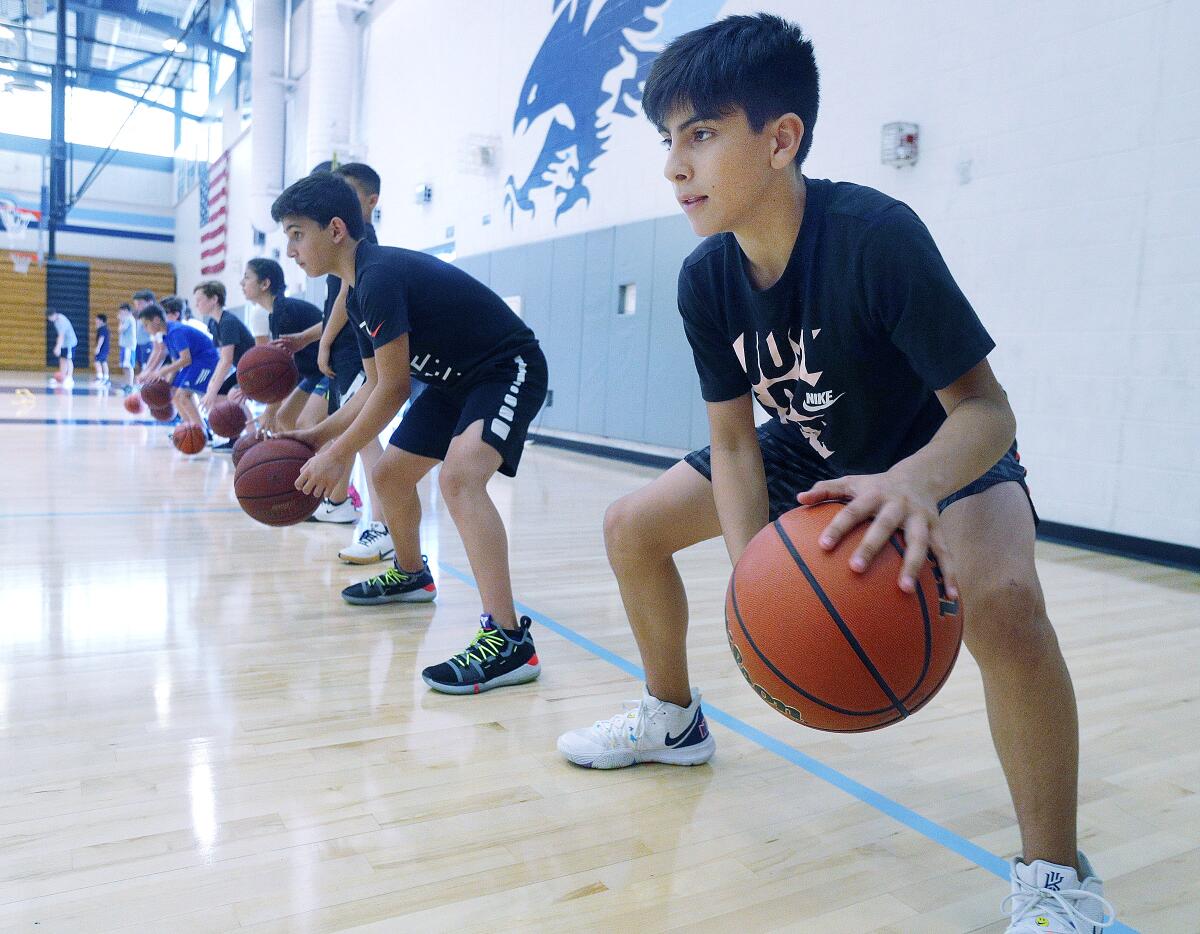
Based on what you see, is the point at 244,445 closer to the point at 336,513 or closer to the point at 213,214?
the point at 336,513

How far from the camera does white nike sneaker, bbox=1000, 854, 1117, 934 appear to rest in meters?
1.18

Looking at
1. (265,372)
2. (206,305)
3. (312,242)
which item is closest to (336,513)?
(265,372)

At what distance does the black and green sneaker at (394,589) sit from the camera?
2967 millimetres

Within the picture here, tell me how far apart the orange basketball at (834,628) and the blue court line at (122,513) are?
4.00 meters

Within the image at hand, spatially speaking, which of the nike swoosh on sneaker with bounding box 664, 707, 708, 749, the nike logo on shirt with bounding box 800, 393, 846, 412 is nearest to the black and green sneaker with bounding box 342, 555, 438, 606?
the nike swoosh on sneaker with bounding box 664, 707, 708, 749

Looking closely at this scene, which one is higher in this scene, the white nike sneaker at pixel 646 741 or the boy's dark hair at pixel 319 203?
the boy's dark hair at pixel 319 203

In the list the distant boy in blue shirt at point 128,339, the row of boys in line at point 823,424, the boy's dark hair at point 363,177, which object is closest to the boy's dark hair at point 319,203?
the boy's dark hair at point 363,177

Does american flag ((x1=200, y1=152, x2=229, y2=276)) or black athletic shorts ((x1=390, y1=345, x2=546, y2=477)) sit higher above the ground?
american flag ((x1=200, y1=152, x2=229, y2=276))

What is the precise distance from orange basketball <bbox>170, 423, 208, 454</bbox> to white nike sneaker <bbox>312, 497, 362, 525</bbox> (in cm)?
246

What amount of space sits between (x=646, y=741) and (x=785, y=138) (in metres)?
1.15

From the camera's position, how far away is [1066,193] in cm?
440

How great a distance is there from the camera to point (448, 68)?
1067 centimetres

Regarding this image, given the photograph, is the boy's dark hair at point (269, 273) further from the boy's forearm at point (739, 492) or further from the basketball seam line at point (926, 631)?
the basketball seam line at point (926, 631)

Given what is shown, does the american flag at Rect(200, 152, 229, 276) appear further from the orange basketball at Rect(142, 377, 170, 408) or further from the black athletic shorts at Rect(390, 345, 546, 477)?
the black athletic shorts at Rect(390, 345, 546, 477)
